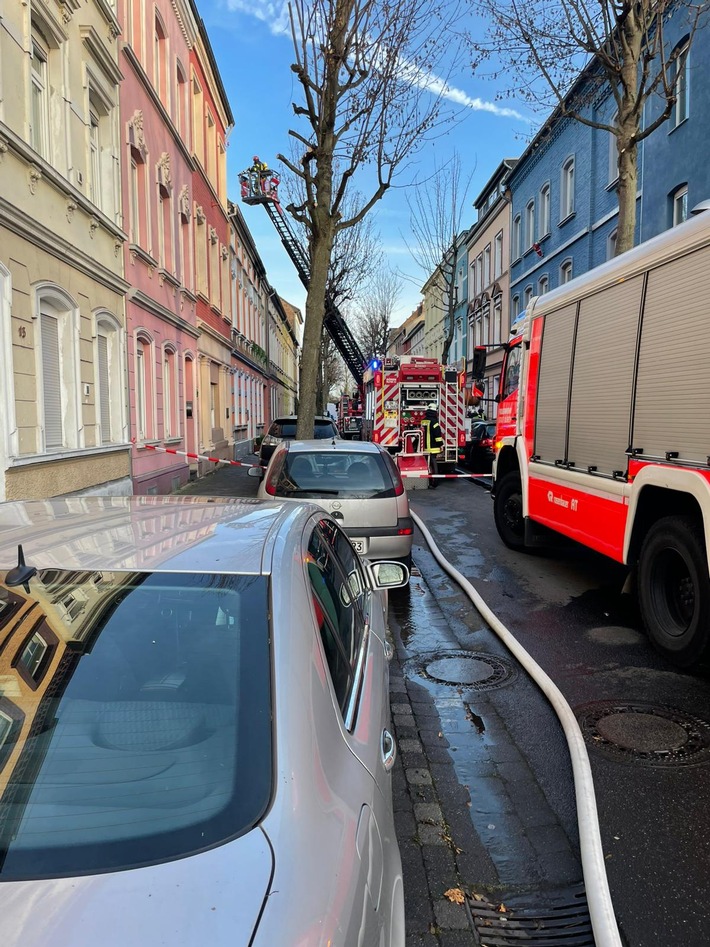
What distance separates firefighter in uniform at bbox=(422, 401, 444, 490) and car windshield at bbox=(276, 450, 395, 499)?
1042 cm

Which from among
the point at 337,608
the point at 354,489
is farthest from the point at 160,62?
the point at 337,608

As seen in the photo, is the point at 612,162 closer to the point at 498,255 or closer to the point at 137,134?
the point at 498,255

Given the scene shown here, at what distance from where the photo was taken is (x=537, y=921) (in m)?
2.43

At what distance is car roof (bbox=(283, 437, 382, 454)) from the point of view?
21.7 ft

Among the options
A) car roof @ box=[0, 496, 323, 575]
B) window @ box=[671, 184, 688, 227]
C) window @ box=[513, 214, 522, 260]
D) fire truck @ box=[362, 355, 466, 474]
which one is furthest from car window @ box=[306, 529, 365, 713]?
window @ box=[513, 214, 522, 260]

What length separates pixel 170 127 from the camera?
15727mm

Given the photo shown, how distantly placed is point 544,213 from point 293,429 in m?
15.2

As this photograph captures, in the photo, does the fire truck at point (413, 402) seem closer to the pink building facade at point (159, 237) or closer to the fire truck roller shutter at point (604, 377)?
the pink building facade at point (159, 237)

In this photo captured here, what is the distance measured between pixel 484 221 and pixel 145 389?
26041 millimetres

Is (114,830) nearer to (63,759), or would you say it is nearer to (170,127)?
(63,759)

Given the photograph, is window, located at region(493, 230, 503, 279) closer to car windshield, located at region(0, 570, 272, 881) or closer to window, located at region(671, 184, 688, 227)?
window, located at region(671, 184, 688, 227)

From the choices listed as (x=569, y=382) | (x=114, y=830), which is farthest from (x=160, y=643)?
(x=569, y=382)

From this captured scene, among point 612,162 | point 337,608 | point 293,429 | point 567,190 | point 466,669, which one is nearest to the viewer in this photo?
point 337,608


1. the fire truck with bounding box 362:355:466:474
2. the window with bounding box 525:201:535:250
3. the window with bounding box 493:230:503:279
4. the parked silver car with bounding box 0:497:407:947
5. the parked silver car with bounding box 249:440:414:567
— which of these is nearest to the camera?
the parked silver car with bounding box 0:497:407:947
